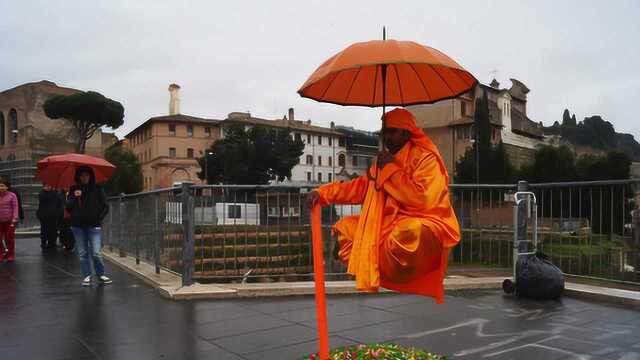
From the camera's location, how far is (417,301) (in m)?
7.24

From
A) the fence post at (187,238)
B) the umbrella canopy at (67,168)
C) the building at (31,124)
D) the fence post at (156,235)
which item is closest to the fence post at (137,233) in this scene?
the umbrella canopy at (67,168)

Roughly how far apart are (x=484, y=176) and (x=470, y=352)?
58026 mm

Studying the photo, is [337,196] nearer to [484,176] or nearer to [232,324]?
[232,324]

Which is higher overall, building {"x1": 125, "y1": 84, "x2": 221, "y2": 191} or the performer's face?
building {"x1": 125, "y1": 84, "x2": 221, "y2": 191}

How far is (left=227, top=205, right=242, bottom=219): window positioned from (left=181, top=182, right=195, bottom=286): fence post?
0.52 m

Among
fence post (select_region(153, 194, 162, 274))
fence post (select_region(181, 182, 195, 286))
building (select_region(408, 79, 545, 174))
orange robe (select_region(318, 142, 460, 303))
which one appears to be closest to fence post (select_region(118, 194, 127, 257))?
fence post (select_region(153, 194, 162, 274))

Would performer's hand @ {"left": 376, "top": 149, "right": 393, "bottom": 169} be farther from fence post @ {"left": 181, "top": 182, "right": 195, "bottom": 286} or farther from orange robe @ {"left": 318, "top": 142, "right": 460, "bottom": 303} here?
fence post @ {"left": 181, "top": 182, "right": 195, "bottom": 286}

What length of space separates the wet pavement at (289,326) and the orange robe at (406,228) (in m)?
1.68

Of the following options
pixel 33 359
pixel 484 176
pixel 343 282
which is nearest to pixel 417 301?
pixel 343 282

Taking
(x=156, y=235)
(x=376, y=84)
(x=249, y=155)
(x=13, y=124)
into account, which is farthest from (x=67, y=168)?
(x=13, y=124)

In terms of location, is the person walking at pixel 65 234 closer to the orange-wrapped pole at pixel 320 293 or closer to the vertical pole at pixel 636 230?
the vertical pole at pixel 636 230

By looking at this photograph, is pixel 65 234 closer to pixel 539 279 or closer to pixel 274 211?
pixel 274 211

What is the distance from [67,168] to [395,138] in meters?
8.28

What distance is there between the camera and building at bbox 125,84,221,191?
281ft
